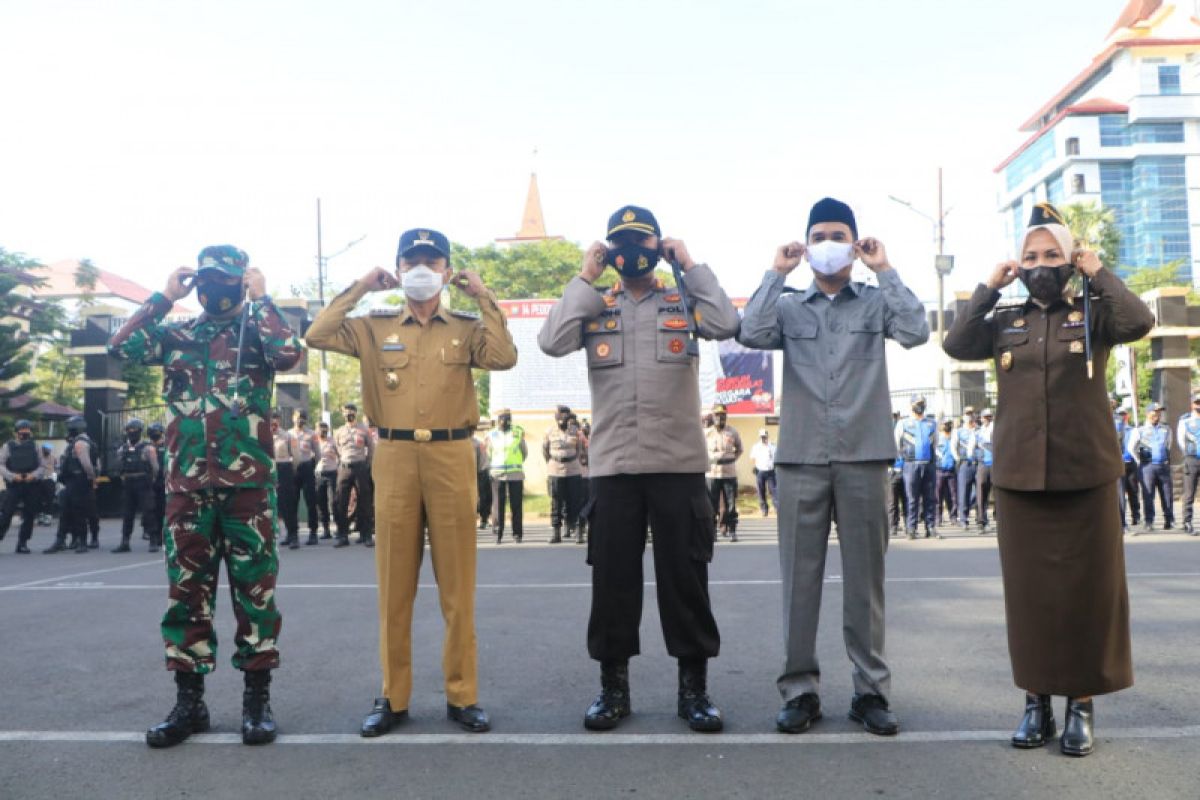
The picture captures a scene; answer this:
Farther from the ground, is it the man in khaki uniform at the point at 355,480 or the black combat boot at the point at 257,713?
the man in khaki uniform at the point at 355,480

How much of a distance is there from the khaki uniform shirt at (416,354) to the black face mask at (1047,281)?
227cm

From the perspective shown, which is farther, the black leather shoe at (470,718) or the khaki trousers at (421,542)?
the khaki trousers at (421,542)

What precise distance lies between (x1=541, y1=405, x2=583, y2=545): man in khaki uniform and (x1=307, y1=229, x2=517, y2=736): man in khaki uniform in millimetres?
10404

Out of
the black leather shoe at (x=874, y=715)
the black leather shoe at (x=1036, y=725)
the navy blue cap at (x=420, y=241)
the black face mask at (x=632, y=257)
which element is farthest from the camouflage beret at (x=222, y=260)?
the black leather shoe at (x=1036, y=725)

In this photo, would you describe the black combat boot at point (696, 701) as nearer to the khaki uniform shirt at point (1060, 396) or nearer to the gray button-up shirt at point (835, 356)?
the gray button-up shirt at point (835, 356)

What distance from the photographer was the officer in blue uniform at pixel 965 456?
1612cm

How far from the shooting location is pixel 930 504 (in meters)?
15.3

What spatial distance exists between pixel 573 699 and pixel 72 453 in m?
12.7

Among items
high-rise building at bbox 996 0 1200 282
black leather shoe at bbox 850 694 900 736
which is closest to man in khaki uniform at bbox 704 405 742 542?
black leather shoe at bbox 850 694 900 736

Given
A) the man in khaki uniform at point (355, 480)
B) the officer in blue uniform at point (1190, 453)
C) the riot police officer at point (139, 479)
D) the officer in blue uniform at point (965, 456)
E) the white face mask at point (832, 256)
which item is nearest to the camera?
the white face mask at point (832, 256)

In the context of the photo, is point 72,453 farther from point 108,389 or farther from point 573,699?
point 573,699

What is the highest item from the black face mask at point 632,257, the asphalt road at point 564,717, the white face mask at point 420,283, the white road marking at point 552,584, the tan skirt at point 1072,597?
the black face mask at point 632,257

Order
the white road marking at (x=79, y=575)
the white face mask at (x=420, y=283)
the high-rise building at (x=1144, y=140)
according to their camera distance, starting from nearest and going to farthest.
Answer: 1. the white face mask at (x=420, y=283)
2. the white road marking at (x=79, y=575)
3. the high-rise building at (x=1144, y=140)

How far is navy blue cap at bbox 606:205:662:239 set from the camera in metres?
4.37
